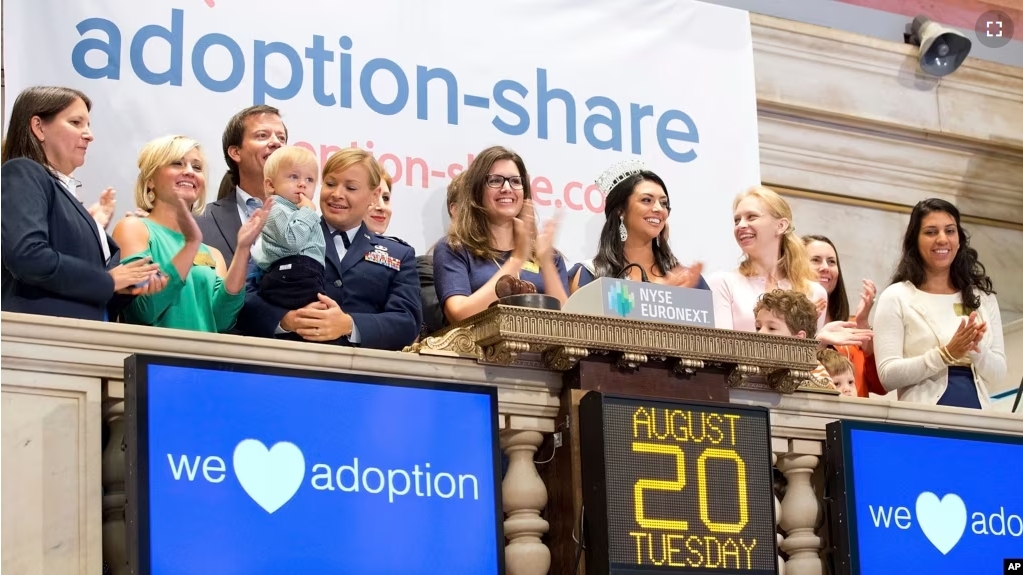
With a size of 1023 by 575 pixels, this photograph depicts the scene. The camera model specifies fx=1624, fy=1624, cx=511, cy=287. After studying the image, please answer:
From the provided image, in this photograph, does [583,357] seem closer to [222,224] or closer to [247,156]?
[222,224]

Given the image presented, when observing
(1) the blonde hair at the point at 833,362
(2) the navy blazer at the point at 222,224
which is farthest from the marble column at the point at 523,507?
(1) the blonde hair at the point at 833,362

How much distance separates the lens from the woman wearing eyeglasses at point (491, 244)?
5164 millimetres

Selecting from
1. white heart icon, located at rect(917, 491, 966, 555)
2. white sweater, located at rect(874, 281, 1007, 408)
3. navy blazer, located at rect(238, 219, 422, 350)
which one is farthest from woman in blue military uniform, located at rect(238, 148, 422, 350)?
white sweater, located at rect(874, 281, 1007, 408)

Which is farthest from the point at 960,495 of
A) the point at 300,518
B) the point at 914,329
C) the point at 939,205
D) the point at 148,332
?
the point at 148,332

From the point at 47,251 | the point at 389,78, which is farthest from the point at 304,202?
the point at 389,78

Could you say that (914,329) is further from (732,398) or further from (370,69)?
(370,69)

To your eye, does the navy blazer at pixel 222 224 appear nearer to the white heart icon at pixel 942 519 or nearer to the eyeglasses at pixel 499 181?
the eyeglasses at pixel 499 181

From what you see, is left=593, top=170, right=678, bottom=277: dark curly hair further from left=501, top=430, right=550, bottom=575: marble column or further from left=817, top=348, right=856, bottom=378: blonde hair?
left=501, top=430, right=550, bottom=575: marble column

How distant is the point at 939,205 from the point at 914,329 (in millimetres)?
553

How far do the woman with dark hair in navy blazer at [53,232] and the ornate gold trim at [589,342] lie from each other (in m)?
0.85

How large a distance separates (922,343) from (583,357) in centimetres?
206

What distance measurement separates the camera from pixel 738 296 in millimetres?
5906

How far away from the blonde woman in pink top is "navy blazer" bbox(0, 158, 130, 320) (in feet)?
7.96

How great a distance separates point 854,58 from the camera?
8.95 m
